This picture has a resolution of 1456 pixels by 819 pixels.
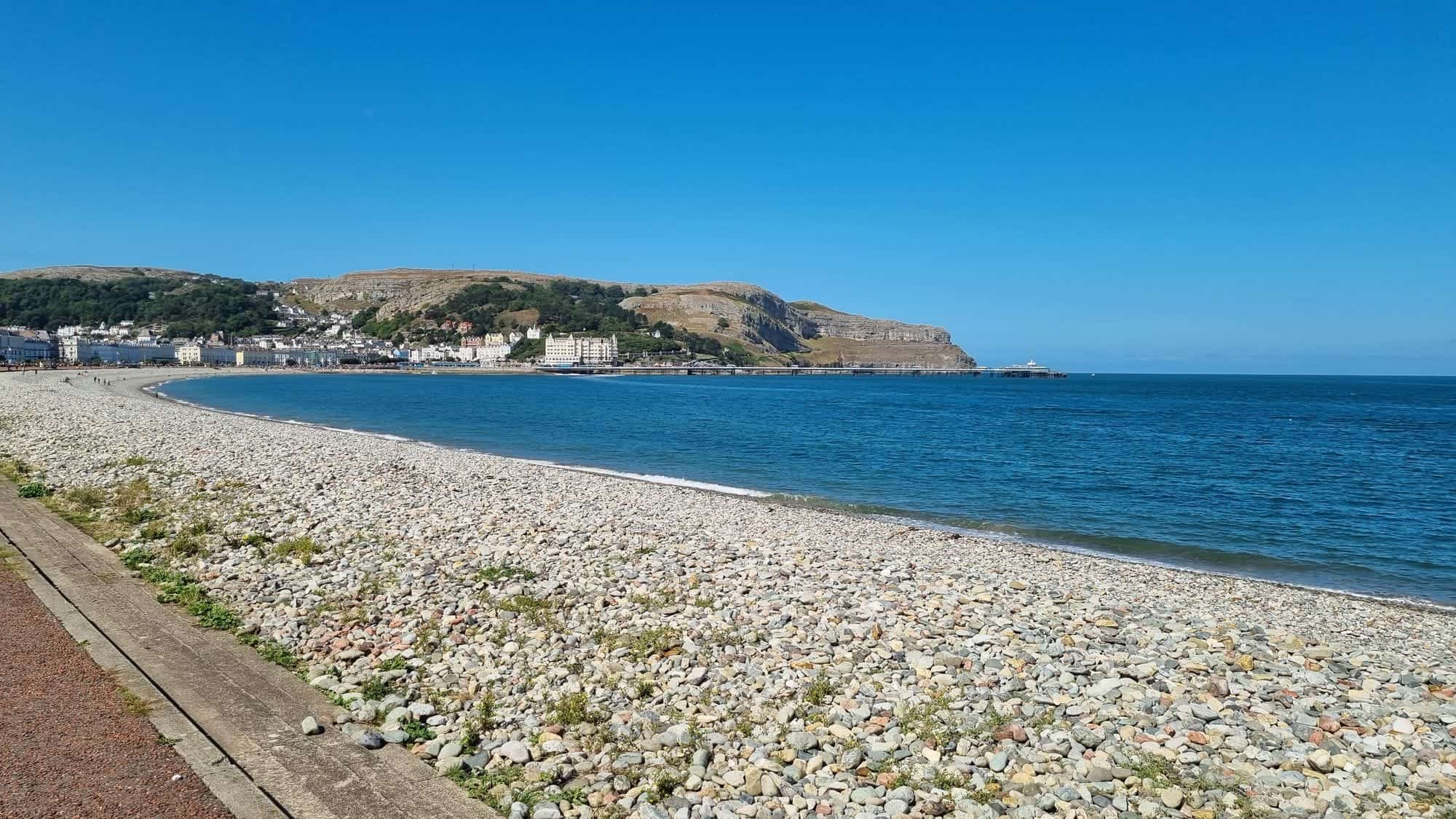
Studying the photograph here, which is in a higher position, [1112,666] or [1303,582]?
[1112,666]

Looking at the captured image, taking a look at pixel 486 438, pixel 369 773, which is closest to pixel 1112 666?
pixel 369 773

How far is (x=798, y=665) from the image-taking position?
27.4 feet

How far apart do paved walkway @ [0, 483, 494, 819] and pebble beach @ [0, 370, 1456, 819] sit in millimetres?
281

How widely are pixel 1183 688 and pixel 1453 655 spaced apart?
5792mm

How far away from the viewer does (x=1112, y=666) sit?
8.56 metres

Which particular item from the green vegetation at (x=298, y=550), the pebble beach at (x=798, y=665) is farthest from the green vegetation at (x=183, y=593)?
the green vegetation at (x=298, y=550)

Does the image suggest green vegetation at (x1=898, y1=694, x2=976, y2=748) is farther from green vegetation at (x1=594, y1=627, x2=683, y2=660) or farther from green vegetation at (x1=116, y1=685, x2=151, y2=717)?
green vegetation at (x1=116, y1=685, x2=151, y2=717)

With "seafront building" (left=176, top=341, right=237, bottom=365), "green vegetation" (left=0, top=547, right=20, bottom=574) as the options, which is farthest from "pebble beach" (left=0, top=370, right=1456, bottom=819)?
"seafront building" (left=176, top=341, right=237, bottom=365)

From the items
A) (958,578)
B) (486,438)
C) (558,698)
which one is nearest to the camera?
(558,698)

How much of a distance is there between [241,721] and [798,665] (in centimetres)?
495

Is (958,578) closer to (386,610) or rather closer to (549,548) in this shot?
(549,548)

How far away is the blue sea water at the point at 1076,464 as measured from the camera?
2041 centimetres

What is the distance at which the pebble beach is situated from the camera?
6258 millimetres

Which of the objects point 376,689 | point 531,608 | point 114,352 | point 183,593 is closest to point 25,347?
point 114,352
